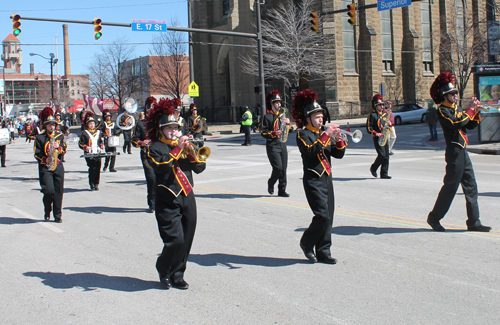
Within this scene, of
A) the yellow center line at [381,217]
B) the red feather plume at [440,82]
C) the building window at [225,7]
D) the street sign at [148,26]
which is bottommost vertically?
the yellow center line at [381,217]

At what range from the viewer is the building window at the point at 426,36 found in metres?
43.5

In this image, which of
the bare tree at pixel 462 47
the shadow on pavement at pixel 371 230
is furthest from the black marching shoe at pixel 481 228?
the bare tree at pixel 462 47

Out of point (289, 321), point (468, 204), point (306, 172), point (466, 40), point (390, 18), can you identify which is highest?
point (390, 18)

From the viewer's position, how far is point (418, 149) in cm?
1975

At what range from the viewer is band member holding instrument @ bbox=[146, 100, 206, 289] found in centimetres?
500

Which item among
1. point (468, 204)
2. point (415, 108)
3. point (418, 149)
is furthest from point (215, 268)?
point (415, 108)

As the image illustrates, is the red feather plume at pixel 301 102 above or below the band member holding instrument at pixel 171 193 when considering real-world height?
above

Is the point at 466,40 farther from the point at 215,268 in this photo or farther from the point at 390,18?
the point at 215,268

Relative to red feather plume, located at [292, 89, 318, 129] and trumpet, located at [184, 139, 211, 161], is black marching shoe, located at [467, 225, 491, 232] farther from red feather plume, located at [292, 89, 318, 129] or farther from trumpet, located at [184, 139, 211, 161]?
trumpet, located at [184, 139, 211, 161]

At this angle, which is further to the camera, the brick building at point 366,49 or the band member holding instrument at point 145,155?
the brick building at point 366,49

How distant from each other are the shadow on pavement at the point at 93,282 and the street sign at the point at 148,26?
58.2 ft

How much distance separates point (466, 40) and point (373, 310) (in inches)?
1488

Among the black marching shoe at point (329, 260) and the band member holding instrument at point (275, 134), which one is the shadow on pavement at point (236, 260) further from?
the band member holding instrument at point (275, 134)

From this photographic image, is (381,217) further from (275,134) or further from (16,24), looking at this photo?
(16,24)
